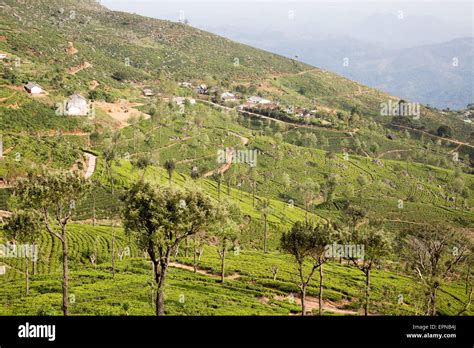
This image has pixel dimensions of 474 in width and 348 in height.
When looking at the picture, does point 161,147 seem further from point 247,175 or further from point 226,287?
point 226,287

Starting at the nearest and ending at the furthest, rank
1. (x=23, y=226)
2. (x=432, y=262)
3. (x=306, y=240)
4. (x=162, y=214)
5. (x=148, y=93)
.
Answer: (x=162, y=214) → (x=306, y=240) → (x=432, y=262) → (x=23, y=226) → (x=148, y=93)

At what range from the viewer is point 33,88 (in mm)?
124812

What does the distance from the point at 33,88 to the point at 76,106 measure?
13.9m

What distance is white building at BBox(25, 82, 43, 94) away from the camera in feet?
407

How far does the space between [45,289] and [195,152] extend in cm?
9258

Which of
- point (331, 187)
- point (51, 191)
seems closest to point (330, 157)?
point (331, 187)

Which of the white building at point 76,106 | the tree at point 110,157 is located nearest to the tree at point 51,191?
the tree at point 110,157

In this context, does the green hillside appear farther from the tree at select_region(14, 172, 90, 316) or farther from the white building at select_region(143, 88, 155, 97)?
the white building at select_region(143, 88, 155, 97)

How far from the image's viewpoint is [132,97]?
168 meters

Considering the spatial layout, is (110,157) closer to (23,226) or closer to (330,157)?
(23,226)

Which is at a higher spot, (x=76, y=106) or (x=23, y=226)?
(x=76, y=106)

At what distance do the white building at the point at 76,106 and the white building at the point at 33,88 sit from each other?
386 inches

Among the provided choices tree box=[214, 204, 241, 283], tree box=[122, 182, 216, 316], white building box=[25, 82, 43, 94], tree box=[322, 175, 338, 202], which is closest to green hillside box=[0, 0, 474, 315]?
tree box=[322, 175, 338, 202]

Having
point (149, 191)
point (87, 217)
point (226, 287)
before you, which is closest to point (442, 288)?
point (226, 287)
